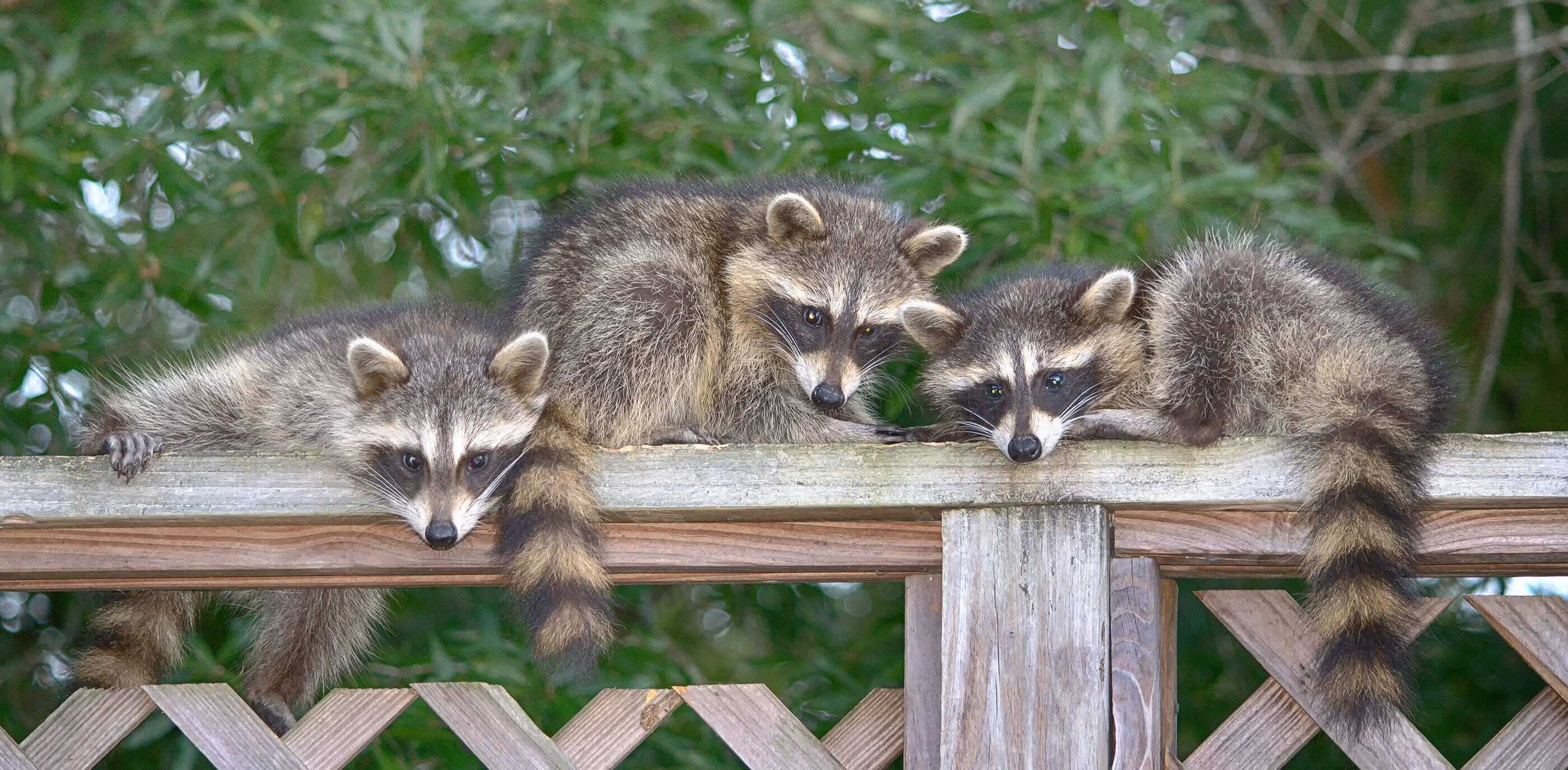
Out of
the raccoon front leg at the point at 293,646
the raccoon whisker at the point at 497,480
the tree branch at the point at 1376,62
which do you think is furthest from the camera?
the tree branch at the point at 1376,62

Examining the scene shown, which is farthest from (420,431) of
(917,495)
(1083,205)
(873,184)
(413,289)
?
(413,289)

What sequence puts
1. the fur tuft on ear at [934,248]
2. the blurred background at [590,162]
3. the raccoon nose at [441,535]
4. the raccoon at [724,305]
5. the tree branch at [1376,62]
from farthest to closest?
the tree branch at [1376,62] < the blurred background at [590,162] < the fur tuft on ear at [934,248] < the raccoon at [724,305] < the raccoon nose at [441,535]

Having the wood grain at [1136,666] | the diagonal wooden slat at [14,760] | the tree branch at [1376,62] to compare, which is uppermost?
the wood grain at [1136,666]

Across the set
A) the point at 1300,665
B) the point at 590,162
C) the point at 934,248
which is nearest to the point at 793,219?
the point at 934,248

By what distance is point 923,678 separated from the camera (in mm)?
2461

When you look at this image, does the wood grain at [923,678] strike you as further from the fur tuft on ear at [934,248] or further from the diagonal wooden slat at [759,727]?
the fur tuft on ear at [934,248]

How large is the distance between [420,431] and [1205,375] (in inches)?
58.2

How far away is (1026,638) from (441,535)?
0.98 m

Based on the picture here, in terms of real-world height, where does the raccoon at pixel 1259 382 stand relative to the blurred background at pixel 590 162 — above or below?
above

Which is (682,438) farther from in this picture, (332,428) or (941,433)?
(332,428)

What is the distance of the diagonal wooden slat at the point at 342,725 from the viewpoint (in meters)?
2.52

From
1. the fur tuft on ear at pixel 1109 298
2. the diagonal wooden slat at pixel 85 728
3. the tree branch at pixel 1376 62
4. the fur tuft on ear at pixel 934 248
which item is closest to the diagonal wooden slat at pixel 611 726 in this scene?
the diagonal wooden slat at pixel 85 728

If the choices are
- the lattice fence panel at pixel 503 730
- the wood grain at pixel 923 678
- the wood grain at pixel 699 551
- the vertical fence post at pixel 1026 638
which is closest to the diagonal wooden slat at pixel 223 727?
the lattice fence panel at pixel 503 730

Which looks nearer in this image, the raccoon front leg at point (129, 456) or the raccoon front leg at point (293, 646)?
the raccoon front leg at point (129, 456)
